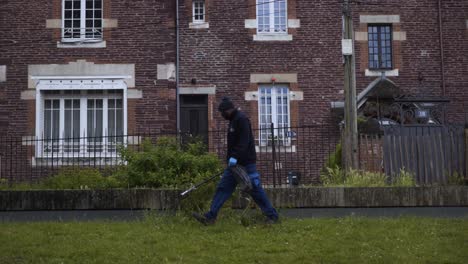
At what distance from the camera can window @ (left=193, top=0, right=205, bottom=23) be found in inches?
742

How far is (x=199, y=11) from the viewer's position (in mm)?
18938

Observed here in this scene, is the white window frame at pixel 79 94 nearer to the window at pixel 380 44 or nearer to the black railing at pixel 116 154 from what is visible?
the black railing at pixel 116 154

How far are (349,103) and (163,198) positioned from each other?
12.9 ft

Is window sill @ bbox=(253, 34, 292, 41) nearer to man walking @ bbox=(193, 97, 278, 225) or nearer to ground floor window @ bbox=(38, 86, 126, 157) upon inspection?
ground floor window @ bbox=(38, 86, 126, 157)

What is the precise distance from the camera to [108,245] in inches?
293

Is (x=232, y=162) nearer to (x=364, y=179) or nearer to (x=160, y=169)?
(x=160, y=169)

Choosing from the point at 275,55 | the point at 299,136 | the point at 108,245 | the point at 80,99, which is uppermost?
the point at 275,55

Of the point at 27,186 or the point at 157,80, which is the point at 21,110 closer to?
the point at 157,80

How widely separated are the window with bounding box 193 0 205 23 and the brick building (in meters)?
0.03

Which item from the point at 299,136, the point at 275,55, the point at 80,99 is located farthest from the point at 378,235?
the point at 80,99

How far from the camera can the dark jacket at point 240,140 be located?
8531 millimetres

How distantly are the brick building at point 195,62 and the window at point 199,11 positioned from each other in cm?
3

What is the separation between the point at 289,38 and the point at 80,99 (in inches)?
251

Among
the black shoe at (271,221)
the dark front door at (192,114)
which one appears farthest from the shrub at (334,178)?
the dark front door at (192,114)
